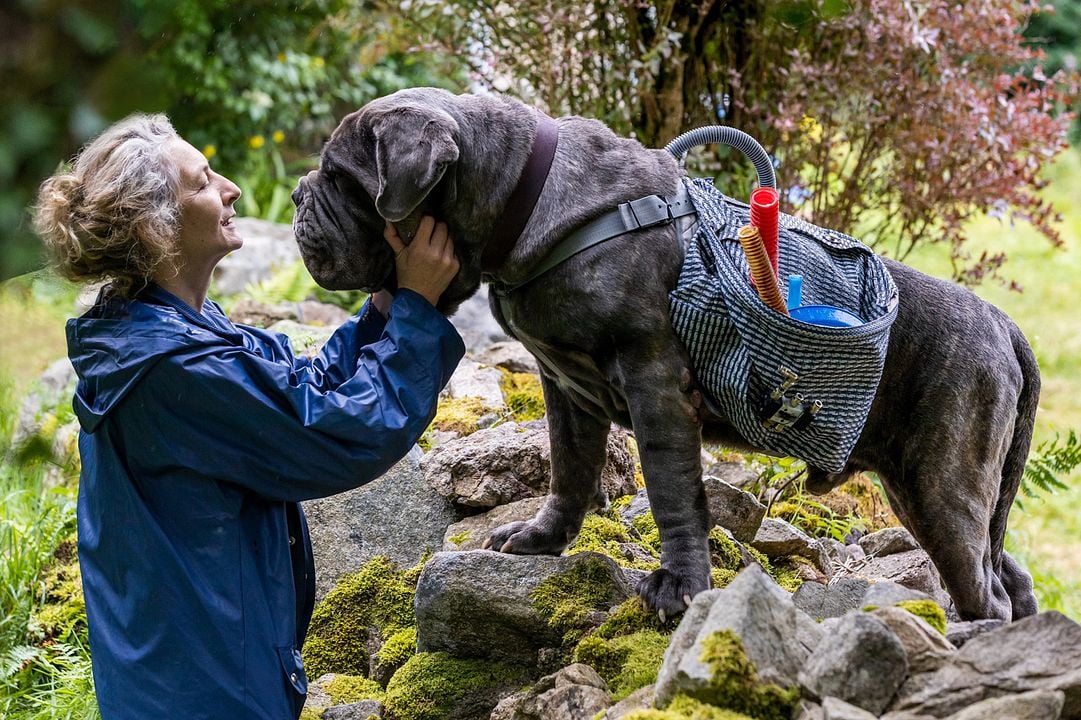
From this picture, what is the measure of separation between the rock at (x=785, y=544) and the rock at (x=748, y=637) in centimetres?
174

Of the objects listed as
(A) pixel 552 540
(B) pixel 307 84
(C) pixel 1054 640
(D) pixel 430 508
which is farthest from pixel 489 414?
(B) pixel 307 84

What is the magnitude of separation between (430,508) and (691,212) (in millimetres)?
1900

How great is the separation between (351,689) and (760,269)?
2096 mm

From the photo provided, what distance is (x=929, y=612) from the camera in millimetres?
2842

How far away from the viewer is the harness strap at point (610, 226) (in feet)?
10.6

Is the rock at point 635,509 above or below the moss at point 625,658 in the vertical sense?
below

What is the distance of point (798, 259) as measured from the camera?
3422mm

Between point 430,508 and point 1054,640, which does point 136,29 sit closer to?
point 1054,640

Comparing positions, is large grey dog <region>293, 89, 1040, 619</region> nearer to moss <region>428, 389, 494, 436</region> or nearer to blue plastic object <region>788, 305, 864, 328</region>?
blue plastic object <region>788, 305, 864, 328</region>

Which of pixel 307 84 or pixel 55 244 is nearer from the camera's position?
pixel 55 244

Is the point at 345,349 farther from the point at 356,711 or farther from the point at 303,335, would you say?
the point at 303,335

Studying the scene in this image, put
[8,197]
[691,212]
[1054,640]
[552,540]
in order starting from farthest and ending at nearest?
[552,540]
[691,212]
[1054,640]
[8,197]

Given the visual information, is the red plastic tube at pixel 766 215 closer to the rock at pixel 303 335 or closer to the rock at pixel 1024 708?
the rock at pixel 1024 708

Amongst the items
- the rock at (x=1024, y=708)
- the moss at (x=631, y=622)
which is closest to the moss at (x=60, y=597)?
the moss at (x=631, y=622)
